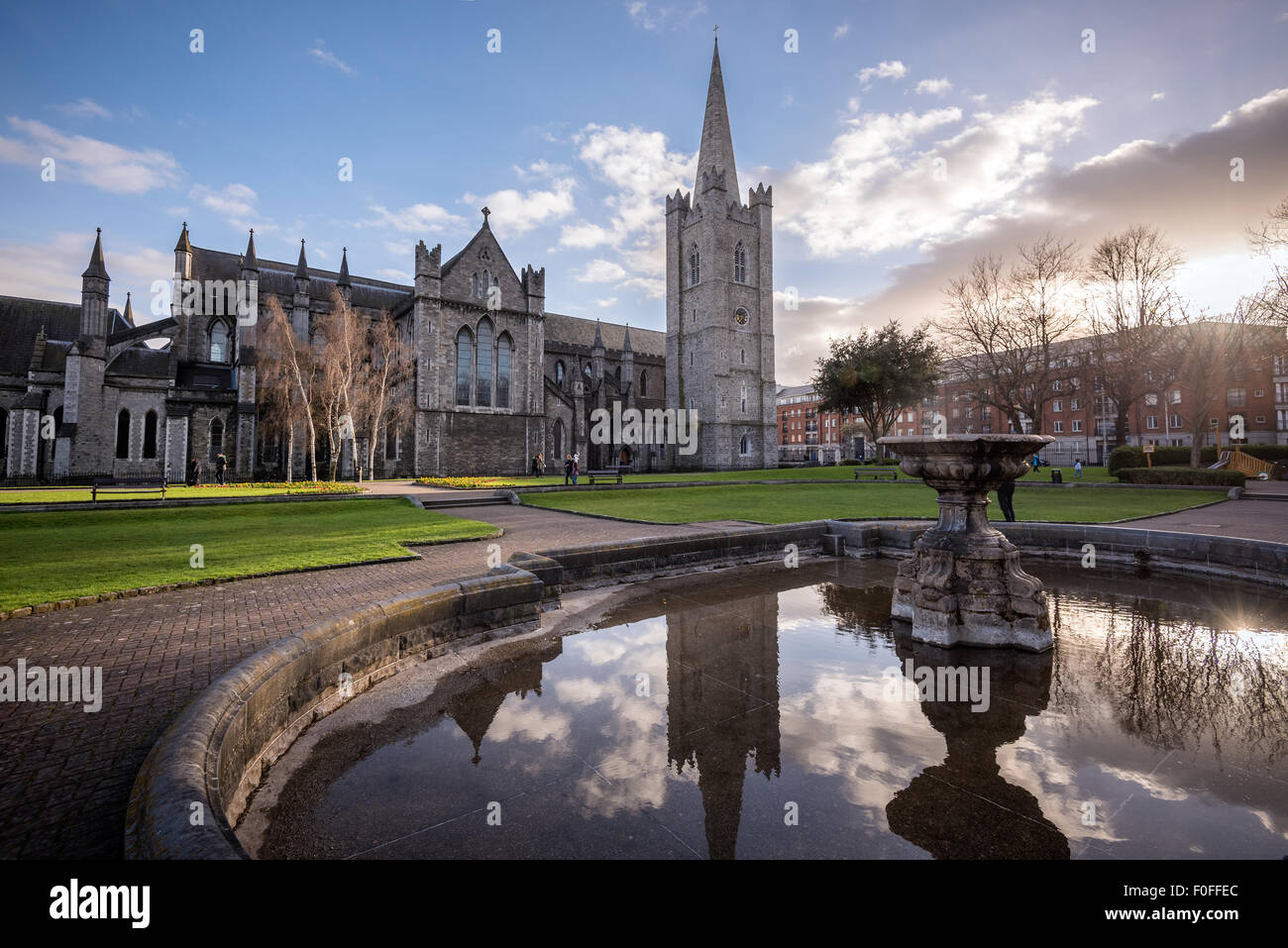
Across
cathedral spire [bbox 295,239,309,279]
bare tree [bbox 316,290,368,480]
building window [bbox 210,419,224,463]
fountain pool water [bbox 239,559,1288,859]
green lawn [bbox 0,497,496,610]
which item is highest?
cathedral spire [bbox 295,239,309,279]

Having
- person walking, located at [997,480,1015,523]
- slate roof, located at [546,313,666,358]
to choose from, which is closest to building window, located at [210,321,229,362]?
slate roof, located at [546,313,666,358]

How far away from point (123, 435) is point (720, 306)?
45182 mm

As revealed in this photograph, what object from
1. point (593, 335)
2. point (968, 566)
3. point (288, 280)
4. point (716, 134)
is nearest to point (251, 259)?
point (288, 280)

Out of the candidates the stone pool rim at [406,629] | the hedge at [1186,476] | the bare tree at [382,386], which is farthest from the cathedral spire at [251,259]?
the hedge at [1186,476]

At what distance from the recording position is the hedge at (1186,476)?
22375 millimetres

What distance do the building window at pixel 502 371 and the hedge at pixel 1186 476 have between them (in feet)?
120

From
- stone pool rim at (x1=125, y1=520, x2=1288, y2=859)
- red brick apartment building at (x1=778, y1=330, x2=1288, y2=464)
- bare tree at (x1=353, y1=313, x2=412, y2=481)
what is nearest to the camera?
stone pool rim at (x1=125, y1=520, x2=1288, y2=859)

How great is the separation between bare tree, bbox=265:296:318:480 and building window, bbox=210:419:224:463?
225 inches

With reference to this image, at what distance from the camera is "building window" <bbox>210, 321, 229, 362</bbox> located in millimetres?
39406

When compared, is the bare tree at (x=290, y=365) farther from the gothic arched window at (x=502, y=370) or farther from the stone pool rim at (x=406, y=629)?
the stone pool rim at (x=406, y=629)

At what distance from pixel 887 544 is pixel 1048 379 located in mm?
32786

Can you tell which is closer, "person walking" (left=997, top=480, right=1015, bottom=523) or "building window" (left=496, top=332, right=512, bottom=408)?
"person walking" (left=997, top=480, right=1015, bottom=523)

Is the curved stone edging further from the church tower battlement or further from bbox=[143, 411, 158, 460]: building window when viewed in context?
the church tower battlement
